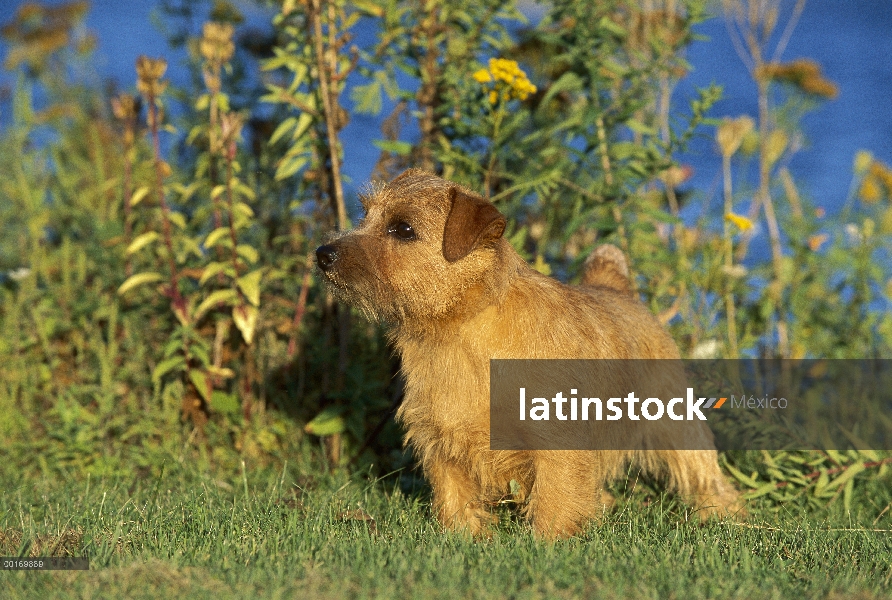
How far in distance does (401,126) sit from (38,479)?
3067 millimetres

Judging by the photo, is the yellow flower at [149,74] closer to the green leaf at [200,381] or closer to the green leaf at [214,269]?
the green leaf at [214,269]

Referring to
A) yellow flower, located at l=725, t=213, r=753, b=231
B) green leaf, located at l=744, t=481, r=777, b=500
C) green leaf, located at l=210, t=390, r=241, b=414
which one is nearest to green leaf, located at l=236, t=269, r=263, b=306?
green leaf, located at l=210, t=390, r=241, b=414

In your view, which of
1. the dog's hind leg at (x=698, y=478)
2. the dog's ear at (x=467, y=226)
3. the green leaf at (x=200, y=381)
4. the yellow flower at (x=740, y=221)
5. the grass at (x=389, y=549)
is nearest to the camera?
the grass at (x=389, y=549)

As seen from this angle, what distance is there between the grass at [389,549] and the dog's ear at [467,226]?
1.19 metres

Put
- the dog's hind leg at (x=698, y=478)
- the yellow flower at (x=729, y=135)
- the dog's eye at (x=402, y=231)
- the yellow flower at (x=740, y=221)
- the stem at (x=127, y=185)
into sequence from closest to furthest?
the dog's eye at (x=402, y=231), the dog's hind leg at (x=698, y=478), the stem at (x=127, y=185), the yellow flower at (x=740, y=221), the yellow flower at (x=729, y=135)

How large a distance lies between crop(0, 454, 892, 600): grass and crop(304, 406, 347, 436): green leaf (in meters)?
0.42

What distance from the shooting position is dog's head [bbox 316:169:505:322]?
3.62m

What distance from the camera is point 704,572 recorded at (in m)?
3.16

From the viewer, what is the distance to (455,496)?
13.3ft

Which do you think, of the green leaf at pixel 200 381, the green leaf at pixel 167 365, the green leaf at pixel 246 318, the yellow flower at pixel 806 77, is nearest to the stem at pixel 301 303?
the green leaf at pixel 246 318

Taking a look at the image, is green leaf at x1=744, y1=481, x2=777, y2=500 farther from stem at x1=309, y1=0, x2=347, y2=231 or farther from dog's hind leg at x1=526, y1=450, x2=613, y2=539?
stem at x1=309, y1=0, x2=347, y2=231

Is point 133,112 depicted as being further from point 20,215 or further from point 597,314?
point 597,314

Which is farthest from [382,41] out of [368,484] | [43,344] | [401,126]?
[43,344]

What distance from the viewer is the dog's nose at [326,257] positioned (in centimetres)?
365
